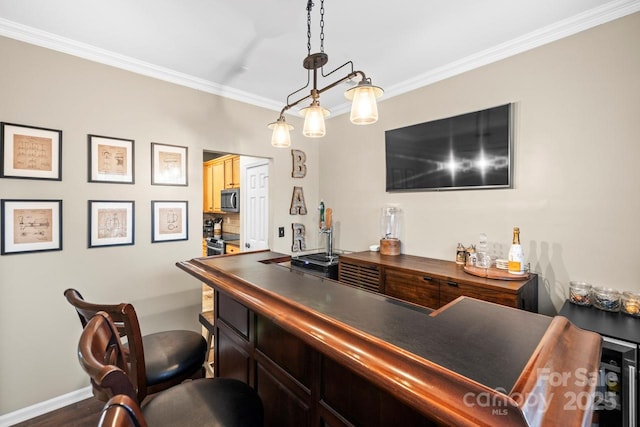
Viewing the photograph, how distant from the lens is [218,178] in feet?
16.0

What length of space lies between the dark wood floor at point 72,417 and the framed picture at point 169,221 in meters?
1.28

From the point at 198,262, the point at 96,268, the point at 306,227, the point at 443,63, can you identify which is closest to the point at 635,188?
the point at 443,63

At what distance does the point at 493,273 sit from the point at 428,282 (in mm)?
437

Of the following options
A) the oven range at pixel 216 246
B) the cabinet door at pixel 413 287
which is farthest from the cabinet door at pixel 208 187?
the cabinet door at pixel 413 287

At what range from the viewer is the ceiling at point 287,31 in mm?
1750

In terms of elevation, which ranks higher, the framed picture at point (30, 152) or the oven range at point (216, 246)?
the framed picture at point (30, 152)

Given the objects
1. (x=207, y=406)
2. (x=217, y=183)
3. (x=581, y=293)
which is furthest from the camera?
(x=217, y=183)

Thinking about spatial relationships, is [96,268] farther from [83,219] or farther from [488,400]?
[488,400]

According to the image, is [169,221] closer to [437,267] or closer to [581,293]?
[437,267]

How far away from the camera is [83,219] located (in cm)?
220

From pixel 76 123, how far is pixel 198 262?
160cm

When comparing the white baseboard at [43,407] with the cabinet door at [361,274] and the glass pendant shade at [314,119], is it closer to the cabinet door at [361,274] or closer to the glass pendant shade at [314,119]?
the cabinet door at [361,274]

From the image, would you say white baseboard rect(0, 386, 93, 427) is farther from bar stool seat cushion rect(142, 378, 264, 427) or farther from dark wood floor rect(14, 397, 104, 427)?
bar stool seat cushion rect(142, 378, 264, 427)

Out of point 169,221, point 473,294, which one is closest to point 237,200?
point 169,221
